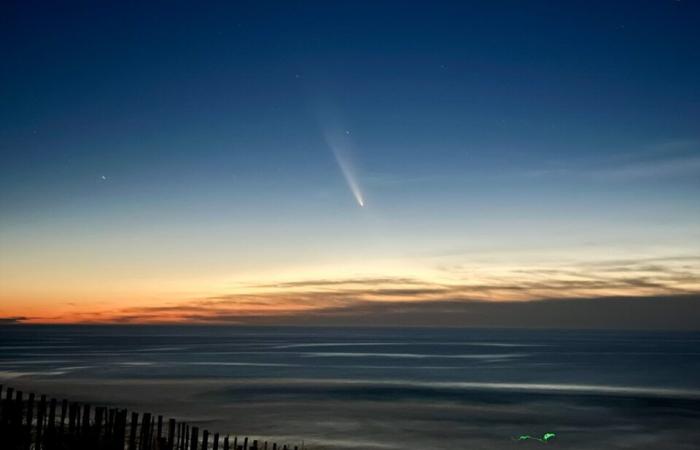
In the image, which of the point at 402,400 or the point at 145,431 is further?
the point at 402,400

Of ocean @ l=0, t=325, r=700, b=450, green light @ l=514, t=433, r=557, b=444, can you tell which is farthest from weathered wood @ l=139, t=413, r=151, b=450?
green light @ l=514, t=433, r=557, b=444

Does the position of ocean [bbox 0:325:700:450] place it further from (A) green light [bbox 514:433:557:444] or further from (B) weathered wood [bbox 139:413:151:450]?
(B) weathered wood [bbox 139:413:151:450]

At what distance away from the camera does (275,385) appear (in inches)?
2143

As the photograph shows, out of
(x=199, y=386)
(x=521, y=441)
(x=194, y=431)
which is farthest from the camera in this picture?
(x=199, y=386)

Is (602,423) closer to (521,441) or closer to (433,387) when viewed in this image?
(521,441)

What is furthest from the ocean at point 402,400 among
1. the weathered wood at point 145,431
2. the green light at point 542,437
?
the weathered wood at point 145,431

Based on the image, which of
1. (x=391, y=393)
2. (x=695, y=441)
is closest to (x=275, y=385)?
(x=391, y=393)

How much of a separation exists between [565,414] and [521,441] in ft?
33.6

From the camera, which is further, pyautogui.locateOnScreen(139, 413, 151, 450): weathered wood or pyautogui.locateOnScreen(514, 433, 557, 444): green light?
Answer: pyautogui.locateOnScreen(514, 433, 557, 444): green light

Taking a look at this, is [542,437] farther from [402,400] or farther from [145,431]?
[145,431]

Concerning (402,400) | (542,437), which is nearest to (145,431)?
(542,437)

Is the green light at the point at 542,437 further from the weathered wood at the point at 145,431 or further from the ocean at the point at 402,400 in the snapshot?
the weathered wood at the point at 145,431

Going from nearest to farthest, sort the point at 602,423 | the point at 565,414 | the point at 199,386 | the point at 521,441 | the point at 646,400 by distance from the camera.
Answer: the point at 521,441 → the point at 602,423 → the point at 565,414 → the point at 646,400 → the point at 199,386

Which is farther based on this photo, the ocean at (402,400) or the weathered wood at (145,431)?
the ocean at (402,400)
